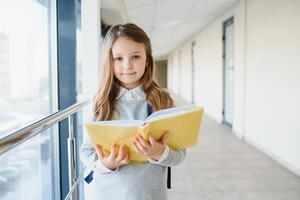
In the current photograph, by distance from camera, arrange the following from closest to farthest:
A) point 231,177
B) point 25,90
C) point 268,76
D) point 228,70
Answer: point 25,90 < point 231,177 < point 268,76 < point 228,70

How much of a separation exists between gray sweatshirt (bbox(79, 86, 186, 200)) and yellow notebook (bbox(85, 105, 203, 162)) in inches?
2.0

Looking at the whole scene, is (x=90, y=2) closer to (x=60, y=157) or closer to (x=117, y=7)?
(x=117, y=7)

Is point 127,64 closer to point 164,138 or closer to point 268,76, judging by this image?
point 164,138

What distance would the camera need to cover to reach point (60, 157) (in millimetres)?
2199

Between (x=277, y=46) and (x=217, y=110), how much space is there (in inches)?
134

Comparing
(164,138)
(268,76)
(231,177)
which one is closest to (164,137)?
(164,138)

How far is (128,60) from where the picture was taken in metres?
1.07

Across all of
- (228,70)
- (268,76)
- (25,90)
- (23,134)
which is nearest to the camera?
(23,134)

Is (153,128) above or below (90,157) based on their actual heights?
above

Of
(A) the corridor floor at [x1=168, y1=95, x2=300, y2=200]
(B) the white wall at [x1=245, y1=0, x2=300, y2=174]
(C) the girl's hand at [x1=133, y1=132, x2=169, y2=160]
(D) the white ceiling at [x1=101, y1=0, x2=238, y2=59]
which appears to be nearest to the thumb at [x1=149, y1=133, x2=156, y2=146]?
(C) the girl's hand at [x1=133, y1=132, x2=169, y2=160]

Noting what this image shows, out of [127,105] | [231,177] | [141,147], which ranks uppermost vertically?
[127,105]

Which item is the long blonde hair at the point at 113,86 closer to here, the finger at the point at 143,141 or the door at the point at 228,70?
the finger at the point at 143,141

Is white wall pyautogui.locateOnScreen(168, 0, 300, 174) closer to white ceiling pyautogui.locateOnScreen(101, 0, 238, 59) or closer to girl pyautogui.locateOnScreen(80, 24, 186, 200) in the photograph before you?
white ceiling pyautogui.locateOnScreen(101, 0, 238, 59)

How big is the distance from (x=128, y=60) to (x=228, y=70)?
17.9ft
